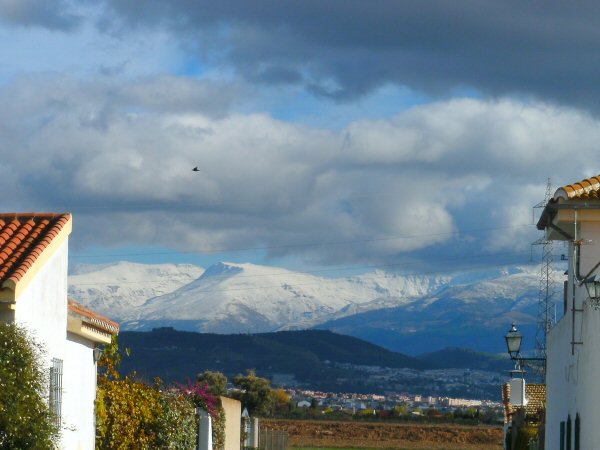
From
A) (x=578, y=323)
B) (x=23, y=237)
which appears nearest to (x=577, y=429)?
(x=578, y=323)

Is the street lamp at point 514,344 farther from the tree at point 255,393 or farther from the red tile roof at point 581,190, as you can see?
the tree at point 255,393

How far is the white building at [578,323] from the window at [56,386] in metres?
8.27

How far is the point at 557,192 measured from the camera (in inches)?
810

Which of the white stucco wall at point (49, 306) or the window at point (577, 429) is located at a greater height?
the white stucco wall at point (49, 306)

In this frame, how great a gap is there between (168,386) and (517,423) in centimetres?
1241

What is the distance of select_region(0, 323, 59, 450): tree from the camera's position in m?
16.2

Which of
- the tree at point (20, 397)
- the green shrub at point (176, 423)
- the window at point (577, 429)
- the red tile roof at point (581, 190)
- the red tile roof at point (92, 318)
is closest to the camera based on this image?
the tree at point (20, 397)

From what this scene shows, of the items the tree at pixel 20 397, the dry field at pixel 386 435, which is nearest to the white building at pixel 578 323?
the tree at pixel 20 397

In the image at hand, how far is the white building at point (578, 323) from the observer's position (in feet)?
57.1

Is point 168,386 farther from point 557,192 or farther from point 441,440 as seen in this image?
point 441,440

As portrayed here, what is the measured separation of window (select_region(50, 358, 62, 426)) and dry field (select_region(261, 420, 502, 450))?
5920cm

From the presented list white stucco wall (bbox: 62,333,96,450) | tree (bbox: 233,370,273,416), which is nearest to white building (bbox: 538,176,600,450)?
white stucco wall (bbox: 62,333,96,450)

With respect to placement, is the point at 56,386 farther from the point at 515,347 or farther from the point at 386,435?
the point at 386,435

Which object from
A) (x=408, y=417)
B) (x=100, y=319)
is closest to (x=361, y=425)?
(x=408, y=417)
